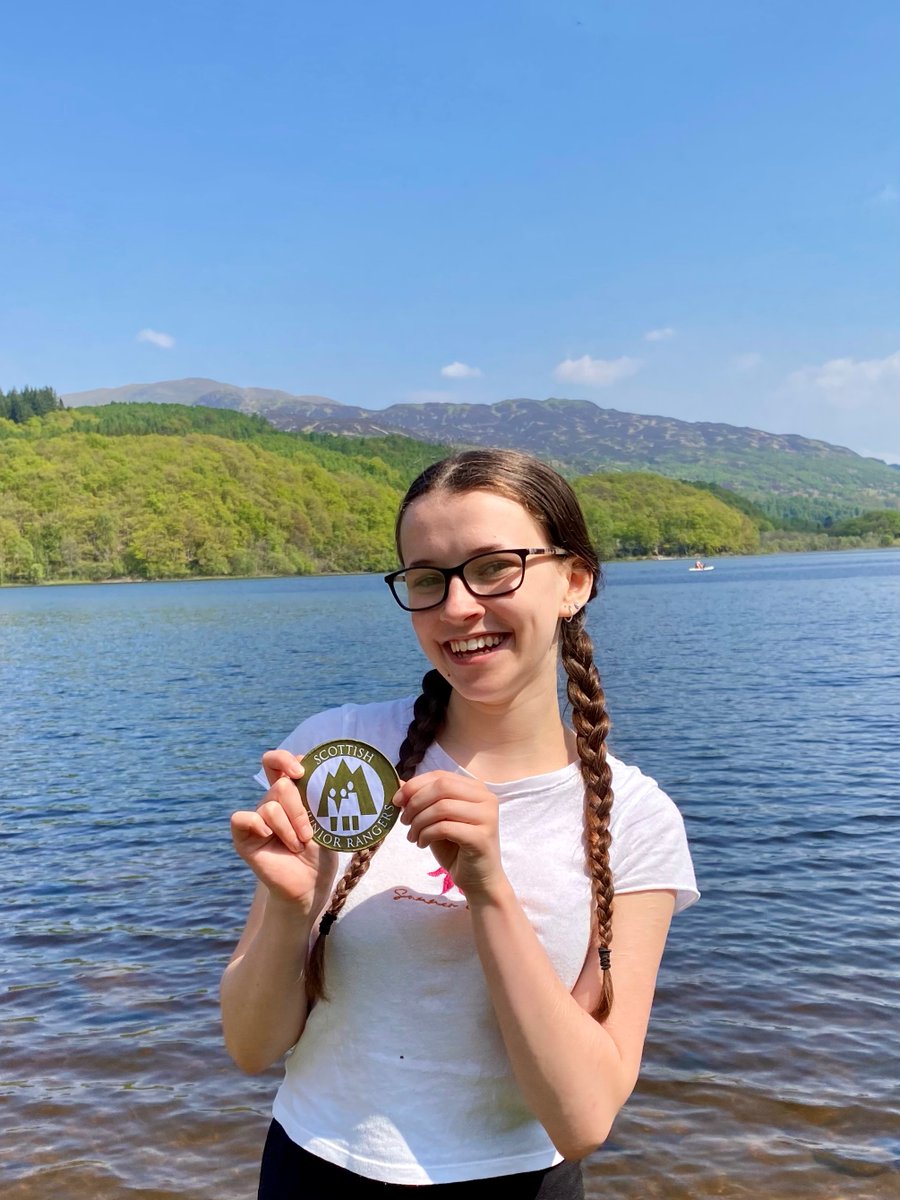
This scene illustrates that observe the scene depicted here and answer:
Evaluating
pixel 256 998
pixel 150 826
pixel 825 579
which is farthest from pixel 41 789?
pixel 825 579

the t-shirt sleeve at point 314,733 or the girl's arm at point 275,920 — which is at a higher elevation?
the t-shirt sleeve at point 314,733

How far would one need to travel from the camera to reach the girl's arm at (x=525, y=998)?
2.00 m

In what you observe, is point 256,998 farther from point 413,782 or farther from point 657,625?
point 657,625

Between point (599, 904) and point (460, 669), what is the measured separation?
2.07 feet

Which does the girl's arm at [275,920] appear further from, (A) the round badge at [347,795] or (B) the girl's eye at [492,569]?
(B) the girl's eye at [492,569]

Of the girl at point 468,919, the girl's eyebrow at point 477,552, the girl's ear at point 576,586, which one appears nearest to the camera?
the girl at point 468,919

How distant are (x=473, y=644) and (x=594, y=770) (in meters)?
0.43

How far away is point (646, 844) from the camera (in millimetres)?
2414

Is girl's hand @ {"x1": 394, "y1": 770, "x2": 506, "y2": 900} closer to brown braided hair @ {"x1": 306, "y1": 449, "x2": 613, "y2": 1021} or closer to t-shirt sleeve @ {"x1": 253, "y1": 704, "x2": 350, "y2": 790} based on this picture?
brown braided hair @ {"x1": 306, "y1": 449, "x2": 613, "y2": 1021}

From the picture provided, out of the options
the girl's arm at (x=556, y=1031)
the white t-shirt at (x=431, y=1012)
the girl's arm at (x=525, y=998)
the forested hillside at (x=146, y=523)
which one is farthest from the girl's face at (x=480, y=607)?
the forested hillside at (x=146, y=523)

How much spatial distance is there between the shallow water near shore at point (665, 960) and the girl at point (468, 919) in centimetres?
526

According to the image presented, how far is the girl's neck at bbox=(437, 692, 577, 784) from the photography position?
253 centimetres

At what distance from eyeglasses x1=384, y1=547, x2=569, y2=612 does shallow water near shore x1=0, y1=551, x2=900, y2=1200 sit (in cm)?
580

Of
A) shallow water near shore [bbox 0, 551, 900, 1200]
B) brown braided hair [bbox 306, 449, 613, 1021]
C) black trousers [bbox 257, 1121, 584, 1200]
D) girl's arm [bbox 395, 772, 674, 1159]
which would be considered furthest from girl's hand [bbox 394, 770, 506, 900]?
shallow water near shore [bbox 0, 551, 900, 1200]
